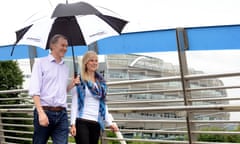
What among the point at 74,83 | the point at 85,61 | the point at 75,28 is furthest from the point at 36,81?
the point at 75,28

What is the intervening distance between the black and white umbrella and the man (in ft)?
0.50

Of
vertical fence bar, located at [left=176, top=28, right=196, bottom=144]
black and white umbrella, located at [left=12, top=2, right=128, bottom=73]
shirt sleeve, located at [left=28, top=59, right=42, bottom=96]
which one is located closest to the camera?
shirt sleeve, located at [left=28, top=59, right=42, bottom=96]

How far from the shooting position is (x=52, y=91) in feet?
11.2

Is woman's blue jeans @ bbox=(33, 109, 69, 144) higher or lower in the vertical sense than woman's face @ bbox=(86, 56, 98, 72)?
lower

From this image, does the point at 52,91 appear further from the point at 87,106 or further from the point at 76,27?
the point at 76,27

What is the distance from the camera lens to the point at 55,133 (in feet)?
11.5

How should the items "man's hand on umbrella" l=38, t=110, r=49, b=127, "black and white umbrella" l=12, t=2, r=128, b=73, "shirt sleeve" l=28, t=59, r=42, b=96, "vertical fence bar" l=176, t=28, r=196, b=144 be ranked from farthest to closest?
1. "vertical fence bar" l=176, t=28, r=196, b=144
2. "black and white umbrella" l=12, t=2, r=128, b=73
3. "shirt sleeve" l=28, t=59, r=42, b=96
4. "man's hand on umbrella" l=38, t=110, r=49, b=127

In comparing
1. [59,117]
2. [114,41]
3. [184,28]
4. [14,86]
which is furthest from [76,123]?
[14,86]

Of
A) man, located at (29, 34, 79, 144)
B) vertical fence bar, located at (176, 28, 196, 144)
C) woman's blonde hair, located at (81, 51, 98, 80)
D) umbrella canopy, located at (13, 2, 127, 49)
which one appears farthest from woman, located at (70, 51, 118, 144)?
vertical fence bar, located at (176, 28, 196, 144)

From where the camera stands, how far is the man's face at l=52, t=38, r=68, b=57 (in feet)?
11.2

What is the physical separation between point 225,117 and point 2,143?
4.22m

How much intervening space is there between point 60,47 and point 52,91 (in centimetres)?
39

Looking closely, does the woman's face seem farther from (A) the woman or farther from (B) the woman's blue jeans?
(B) the woman's blue jeans

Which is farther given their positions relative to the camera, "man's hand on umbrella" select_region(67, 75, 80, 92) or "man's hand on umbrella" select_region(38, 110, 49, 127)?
"man's hand on umbrella" select_region(67, 75, 80, 92)
